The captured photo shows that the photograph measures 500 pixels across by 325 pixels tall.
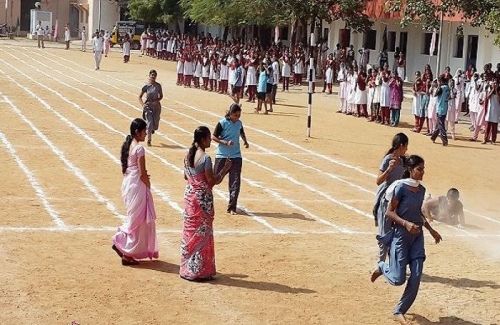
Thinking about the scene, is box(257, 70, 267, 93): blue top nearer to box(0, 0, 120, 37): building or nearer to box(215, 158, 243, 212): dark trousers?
box(215, 158, 243, 212): dark trousers

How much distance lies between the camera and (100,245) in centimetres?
1131

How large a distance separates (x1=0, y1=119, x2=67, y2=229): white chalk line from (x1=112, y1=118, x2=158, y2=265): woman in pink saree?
2013 millimetres

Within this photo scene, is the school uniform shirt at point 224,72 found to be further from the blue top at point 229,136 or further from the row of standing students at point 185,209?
the row of standing students at point 185,209

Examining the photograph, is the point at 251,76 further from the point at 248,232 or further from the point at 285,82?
the point at 248,232

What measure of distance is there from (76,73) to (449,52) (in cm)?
1668

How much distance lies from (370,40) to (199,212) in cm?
→ 3941

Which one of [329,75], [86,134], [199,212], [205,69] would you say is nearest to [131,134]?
[199,212]

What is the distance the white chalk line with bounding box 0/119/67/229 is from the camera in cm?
1258

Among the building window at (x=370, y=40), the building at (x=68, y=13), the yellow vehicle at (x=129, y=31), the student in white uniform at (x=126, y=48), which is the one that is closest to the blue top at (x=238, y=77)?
the building window at (x=370, y=40)

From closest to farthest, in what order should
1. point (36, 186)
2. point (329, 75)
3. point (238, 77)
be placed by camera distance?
point (36, 186) → point (238, 77) → point (329, 75)

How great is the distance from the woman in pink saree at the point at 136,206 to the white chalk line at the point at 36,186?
2.01 m

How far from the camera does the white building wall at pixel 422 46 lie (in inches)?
1479

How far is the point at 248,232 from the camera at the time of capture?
12375 millimetres

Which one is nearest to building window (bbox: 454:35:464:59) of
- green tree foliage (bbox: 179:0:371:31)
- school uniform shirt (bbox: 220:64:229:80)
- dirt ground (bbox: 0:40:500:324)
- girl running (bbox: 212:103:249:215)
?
green tree foliage (bbox: 179:0:371:31)
